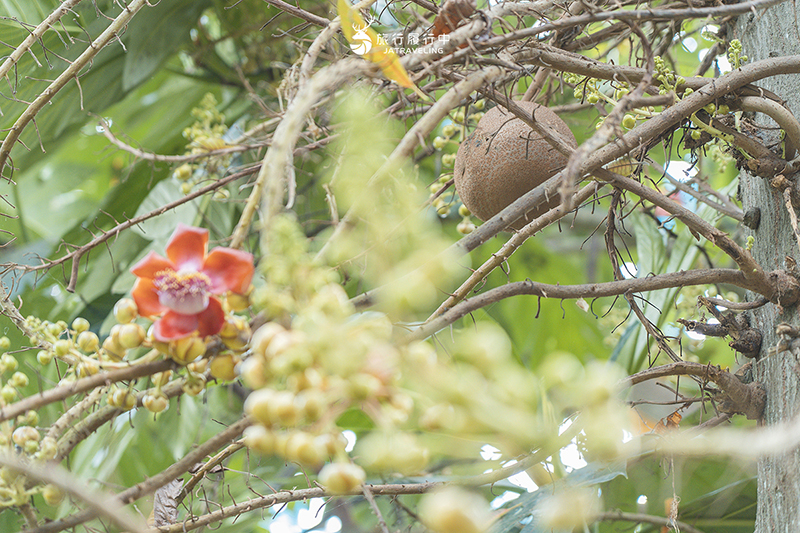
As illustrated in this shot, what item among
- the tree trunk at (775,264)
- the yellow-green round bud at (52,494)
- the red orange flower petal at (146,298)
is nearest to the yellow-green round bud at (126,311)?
the red orange flower petal at (146,298)

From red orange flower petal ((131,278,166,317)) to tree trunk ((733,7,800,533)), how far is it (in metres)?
0.57

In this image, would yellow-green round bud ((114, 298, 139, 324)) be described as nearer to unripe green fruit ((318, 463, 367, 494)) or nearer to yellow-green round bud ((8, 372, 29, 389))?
yellow-green round bud ((8, 372, 29, 389))

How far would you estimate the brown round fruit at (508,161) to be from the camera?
2.34ft

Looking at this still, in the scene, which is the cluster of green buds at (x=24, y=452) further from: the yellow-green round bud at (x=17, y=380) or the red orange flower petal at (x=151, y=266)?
the red orange flower petal at (x=151, y=266)

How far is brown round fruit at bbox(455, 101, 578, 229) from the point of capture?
0.71 m

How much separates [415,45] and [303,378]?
415mm

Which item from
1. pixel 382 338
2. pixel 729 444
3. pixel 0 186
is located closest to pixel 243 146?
pixel 0 186

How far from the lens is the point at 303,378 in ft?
0.98

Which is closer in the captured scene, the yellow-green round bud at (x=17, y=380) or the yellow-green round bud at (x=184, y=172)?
the yellow-green round bud at (x=17, y=380)

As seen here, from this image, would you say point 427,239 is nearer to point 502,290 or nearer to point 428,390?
point 428,390

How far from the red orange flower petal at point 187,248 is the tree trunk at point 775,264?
1.80 ft

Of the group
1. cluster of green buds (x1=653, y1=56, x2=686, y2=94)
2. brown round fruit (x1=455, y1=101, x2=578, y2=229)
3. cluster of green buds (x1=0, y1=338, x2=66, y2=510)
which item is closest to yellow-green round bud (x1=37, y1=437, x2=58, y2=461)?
cluster of green buds (x1=0, y1=338, x2=66, y2=510)

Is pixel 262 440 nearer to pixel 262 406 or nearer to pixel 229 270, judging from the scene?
pixel 262 406

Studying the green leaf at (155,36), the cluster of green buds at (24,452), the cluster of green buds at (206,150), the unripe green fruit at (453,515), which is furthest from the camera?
the green leaf at (155,36)
